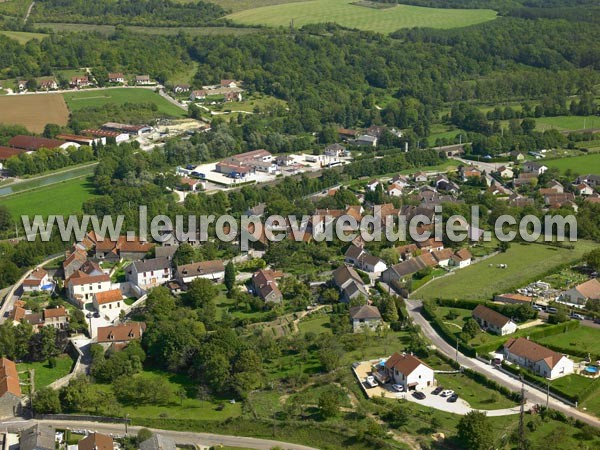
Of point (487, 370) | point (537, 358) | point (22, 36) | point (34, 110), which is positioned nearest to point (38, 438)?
point (487, 370)

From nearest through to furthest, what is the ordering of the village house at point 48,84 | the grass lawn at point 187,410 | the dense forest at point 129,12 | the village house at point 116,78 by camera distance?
the grass lawn at point 187,410 → the village house at point 48,84 → the village house at point 116,78 → the dense forest at point 129,12

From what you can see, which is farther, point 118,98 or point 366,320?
point 118,98

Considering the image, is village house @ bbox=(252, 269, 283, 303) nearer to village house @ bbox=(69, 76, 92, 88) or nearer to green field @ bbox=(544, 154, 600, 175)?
green field @ bbox=(544, 154, 600, 175)

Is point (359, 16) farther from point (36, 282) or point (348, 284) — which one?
point (36, 282)

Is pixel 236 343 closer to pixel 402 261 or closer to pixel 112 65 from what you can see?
pixel 402 261

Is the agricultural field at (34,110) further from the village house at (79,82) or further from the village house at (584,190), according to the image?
the village house at (584,190)

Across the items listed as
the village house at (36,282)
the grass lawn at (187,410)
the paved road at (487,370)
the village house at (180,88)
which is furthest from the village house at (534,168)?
the village house at (180,88)
